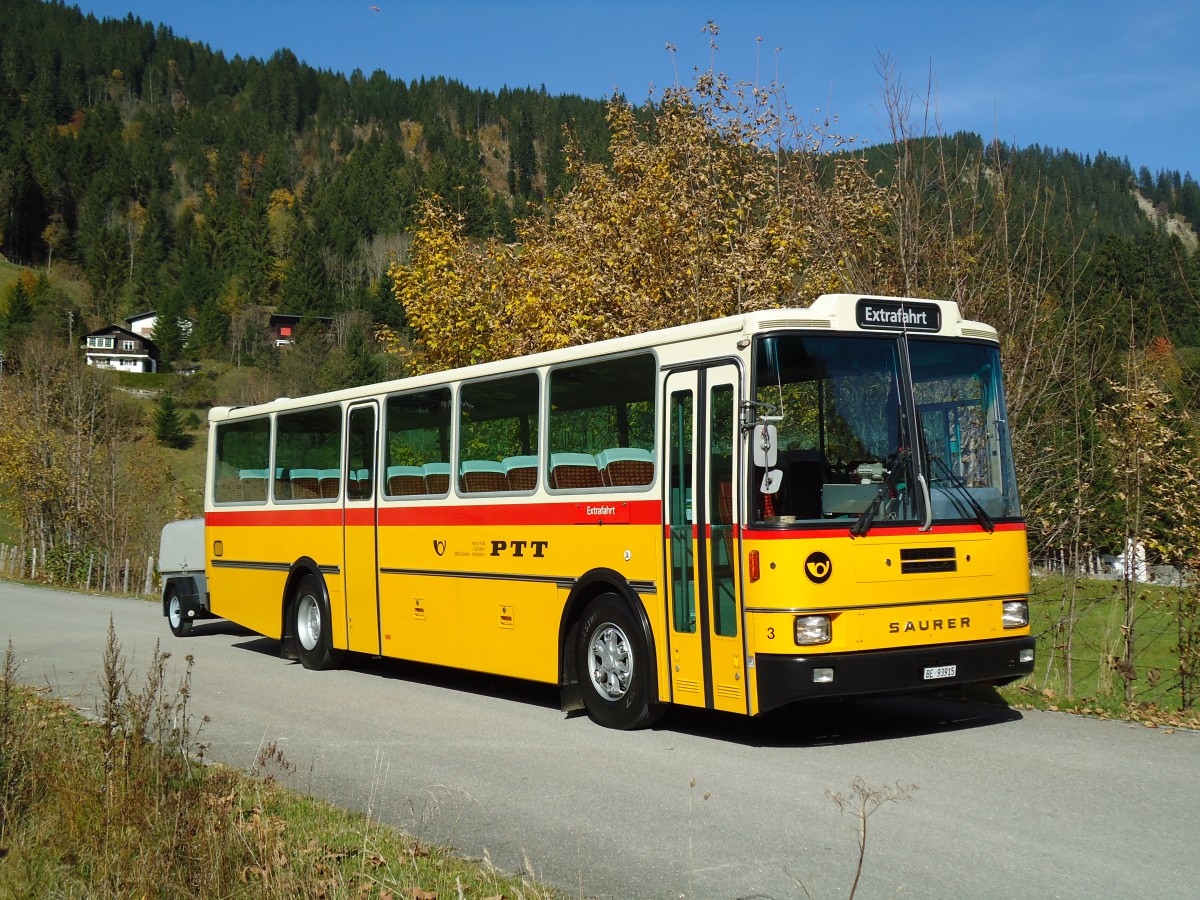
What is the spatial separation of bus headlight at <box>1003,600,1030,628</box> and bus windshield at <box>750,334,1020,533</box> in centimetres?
64

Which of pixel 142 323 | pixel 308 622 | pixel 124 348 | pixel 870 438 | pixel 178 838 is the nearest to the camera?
pixel 178 838

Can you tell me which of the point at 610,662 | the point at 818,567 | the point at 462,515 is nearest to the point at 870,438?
the point at 818,567

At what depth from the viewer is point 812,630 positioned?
8.55 m

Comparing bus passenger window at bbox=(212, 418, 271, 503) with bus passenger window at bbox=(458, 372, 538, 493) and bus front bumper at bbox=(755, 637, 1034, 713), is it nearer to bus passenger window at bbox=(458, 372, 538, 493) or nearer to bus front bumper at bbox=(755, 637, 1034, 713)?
bus passenger window at bbox=(458, 372, 538, 493)

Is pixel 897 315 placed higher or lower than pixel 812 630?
higher

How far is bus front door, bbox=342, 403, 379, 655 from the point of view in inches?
549

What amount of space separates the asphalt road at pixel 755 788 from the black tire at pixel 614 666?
196mm

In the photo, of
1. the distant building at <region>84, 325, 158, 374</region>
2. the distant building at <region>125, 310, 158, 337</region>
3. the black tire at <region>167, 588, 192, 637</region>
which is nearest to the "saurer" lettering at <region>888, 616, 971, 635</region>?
the black tire at <region>167, 588, 192, 637</region>

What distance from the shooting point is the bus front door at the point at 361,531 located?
13945 millimetres

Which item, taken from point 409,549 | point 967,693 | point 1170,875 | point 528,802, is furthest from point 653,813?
point 409,549

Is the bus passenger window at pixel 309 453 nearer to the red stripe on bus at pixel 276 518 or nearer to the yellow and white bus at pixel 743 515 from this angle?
the red stripe on bus at pixel 276 518

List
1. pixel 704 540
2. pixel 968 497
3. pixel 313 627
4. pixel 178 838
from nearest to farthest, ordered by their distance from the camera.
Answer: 1. pixel 178 838
2. pixel 704 540
3. pixel 968 497
4. pixel 313 627

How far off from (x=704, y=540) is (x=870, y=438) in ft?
4.48

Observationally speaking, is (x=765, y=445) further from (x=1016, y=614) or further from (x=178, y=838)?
(x=178, y=838)
